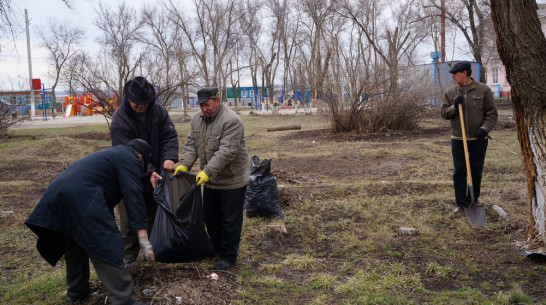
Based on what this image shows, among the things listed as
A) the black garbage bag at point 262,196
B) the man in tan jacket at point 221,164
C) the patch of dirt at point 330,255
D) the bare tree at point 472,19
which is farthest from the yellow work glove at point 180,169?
the bare tree at point 472,19

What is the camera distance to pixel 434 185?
7258 mm

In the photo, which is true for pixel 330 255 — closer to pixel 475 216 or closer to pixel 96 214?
pixel 475 216

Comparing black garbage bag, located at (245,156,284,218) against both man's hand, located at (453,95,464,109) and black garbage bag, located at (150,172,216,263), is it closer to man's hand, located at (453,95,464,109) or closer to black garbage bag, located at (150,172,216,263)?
black garbage bag, located at (150,172,216,263)

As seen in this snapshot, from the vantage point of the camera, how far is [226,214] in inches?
166

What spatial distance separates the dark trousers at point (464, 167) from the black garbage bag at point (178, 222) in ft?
9.90

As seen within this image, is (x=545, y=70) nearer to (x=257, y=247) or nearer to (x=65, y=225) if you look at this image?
(x=257, y=247)

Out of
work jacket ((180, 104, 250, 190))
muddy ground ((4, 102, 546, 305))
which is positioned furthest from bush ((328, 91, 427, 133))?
work jacket ((180, 104, 250, 190))

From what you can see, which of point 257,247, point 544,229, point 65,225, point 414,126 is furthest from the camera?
point 414,126

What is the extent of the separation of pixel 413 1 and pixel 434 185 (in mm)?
22258

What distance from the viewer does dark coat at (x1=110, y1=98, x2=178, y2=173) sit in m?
4.20

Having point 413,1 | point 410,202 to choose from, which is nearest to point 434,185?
point 410,202

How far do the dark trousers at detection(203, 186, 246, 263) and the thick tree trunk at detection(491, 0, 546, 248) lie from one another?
2.53m

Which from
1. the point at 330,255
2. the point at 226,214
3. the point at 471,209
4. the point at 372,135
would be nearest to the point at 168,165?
the point at 226,214

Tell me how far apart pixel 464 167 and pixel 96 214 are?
4.02 meters
